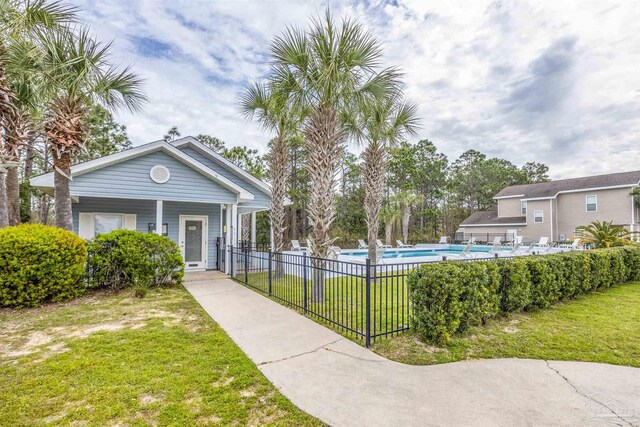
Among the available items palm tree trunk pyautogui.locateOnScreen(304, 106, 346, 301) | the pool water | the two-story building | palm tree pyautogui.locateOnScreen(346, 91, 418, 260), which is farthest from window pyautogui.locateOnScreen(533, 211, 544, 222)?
palm tree trunk pyautogui.locateOnScreen(304, 106, 346, 301)

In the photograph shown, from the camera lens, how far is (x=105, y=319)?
6.03m

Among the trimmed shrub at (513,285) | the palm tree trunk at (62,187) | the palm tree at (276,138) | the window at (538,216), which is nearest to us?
the trimmed shrub at (513,285)

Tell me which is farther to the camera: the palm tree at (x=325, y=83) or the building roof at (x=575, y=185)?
the building roof at (x=575, y=185)

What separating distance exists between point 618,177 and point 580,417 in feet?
106

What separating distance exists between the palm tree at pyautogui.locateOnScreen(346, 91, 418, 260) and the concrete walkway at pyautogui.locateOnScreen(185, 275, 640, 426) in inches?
269

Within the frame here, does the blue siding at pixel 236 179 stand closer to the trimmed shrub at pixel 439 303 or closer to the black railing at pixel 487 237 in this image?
the trimmed shrub at pixel 439 303

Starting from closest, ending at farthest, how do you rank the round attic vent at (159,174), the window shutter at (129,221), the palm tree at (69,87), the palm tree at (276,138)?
the palm tree at (69,87), the round attic vent at (159,174), the palm tree at (276,138), the window shutter at (129,221)

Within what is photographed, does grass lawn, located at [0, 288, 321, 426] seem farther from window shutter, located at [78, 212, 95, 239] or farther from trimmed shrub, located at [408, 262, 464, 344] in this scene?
window shutter, located at [78, 212, 95, 239]

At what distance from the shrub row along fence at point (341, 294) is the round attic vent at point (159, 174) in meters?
3.52

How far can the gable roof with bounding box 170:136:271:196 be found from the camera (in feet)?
45.0

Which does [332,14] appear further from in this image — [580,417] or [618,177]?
[618,177]

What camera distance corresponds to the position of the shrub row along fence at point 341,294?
5.03 meters

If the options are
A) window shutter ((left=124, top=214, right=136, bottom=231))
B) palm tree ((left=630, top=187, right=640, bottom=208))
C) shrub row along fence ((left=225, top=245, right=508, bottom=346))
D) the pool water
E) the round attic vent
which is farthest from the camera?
palm tree ((left=630, top=187, right=640, bottom=208))

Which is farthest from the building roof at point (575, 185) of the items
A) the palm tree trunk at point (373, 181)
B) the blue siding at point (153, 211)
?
the blue siding at point (153, 211)
